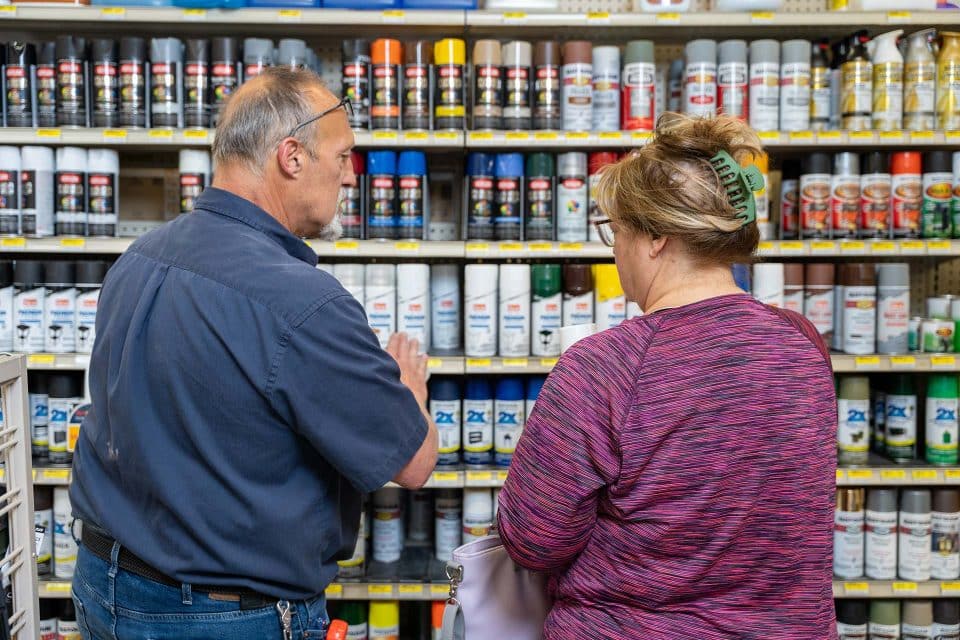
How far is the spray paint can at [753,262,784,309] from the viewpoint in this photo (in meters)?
2.65

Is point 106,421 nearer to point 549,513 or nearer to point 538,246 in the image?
point 549,513

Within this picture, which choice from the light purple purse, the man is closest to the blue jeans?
the man

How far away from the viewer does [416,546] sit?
2963 mm

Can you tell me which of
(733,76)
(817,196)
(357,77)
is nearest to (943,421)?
(817,196)

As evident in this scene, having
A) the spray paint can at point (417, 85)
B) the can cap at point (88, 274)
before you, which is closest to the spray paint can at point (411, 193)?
the spray paint can at point (417, 85)

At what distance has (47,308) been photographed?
105 inches

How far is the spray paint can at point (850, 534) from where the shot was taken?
8.95 feet

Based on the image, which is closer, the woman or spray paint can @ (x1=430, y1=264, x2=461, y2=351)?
the woman

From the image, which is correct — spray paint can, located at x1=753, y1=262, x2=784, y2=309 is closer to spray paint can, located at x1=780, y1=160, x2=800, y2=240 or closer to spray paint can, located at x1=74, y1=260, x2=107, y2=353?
spray paint can, located at x1=780, y1=160, x2=800, y2=240

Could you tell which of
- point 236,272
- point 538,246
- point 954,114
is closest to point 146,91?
point 538,246

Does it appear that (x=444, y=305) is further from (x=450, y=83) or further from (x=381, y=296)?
(x=450, y=83)

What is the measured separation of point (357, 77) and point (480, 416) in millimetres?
1223

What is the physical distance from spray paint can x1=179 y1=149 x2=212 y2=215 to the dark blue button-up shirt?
4.65 ft

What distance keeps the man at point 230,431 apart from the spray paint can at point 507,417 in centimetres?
138
